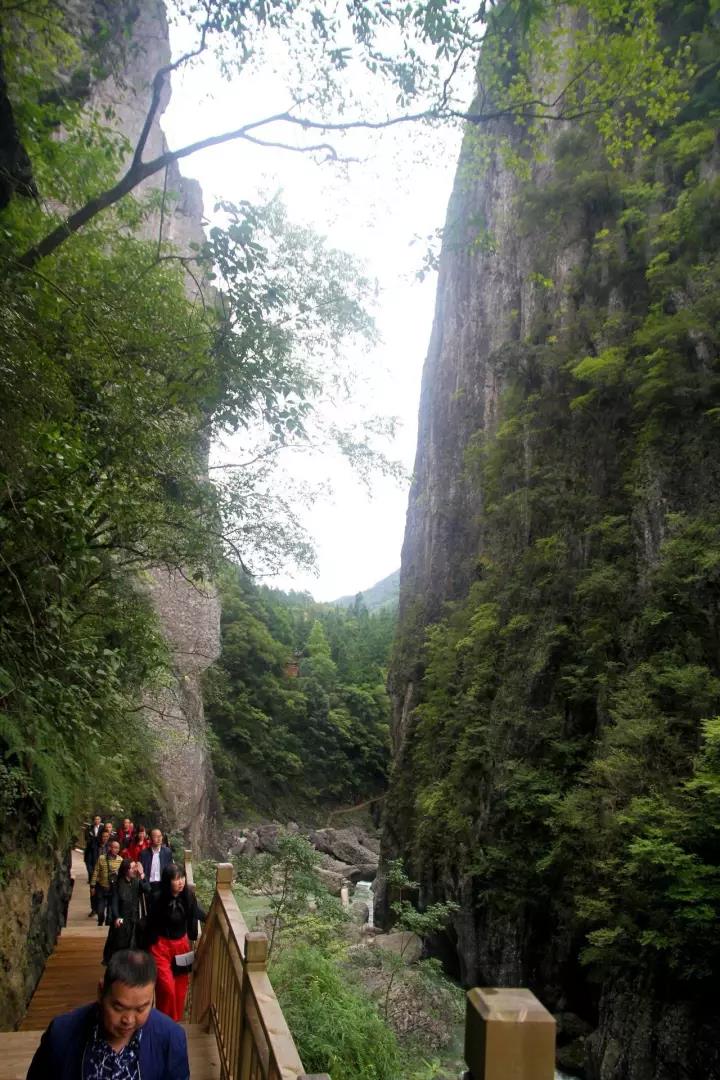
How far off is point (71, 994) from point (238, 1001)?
447cm

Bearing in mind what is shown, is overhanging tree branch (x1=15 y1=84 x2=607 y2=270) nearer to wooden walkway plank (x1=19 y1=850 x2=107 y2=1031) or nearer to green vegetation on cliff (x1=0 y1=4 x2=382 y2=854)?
green vegetation on cliff (x1=0 y1=4 x2=382 y2=854)

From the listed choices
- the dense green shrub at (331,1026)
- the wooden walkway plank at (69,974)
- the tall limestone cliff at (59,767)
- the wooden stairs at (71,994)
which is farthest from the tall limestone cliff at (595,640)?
the wooden walkway plank at (69,974)

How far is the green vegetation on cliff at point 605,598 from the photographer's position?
9.37 metres

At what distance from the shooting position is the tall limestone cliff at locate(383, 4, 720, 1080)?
Answer: 880 cm

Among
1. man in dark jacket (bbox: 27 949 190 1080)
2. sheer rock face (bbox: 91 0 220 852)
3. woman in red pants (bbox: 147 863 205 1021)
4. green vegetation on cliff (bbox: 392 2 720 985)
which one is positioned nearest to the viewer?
man in dark jacket (bbox: 27 949 190 1080)

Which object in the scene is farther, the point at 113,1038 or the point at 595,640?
the point at 595,640

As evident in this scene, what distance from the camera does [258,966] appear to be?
3.42 metres

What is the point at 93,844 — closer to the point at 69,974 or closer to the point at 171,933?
the point at 69,974

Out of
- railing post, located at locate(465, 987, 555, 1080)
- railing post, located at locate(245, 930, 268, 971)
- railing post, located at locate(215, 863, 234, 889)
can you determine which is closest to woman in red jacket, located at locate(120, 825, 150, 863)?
railing post, located at locate(215, 863, 234, 889)

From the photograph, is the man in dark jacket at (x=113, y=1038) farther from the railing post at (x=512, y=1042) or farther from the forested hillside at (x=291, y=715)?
the forested hillside at (x=291, y=715)

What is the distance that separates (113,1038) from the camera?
217cm

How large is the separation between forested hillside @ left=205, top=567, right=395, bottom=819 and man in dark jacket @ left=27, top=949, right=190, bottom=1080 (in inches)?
1262

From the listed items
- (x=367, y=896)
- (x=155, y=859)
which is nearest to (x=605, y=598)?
(x=155, y=859)

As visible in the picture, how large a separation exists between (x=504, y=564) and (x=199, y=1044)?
49.4ft
